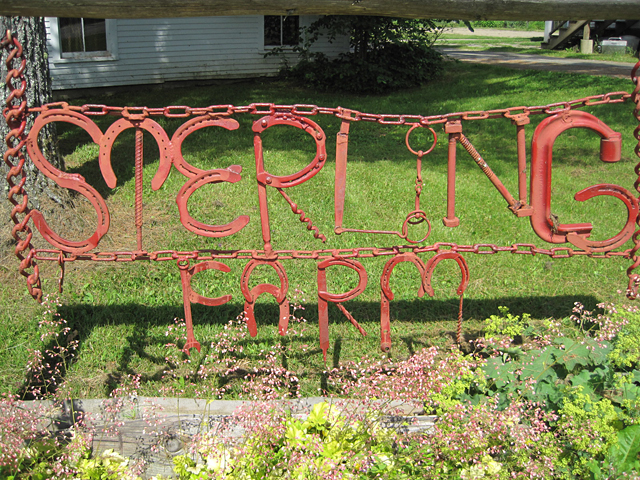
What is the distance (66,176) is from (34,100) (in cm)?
222

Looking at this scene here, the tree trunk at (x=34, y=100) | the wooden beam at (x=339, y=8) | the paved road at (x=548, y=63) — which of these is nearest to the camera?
the wooden beam at (x=339, y=8)

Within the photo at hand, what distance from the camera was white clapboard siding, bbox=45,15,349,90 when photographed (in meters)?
10.7

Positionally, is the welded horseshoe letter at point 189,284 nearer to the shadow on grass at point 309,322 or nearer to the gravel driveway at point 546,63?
the shadow on grass at point 309,322

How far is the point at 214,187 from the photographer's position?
586 centimetres

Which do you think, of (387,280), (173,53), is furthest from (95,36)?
(387,280)

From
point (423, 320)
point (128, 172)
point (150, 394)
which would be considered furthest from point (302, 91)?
point (150, 394)

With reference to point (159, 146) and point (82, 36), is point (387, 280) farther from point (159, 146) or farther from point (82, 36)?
point (82, 36)

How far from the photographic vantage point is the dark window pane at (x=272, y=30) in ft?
41.0

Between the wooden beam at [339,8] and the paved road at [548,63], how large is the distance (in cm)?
930

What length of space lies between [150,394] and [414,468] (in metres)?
1.62

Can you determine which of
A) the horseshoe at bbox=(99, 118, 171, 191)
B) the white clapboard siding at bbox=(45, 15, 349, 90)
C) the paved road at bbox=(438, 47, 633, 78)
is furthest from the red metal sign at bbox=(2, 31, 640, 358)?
the paved road at bbox=(438, 47, 633, 78)

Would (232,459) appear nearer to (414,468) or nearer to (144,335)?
(414,468)

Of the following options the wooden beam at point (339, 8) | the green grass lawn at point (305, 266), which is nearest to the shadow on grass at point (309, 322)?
the green grass lawn at point (305, 266)

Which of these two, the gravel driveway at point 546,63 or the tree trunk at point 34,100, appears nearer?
the tree trunk at point 34,100
